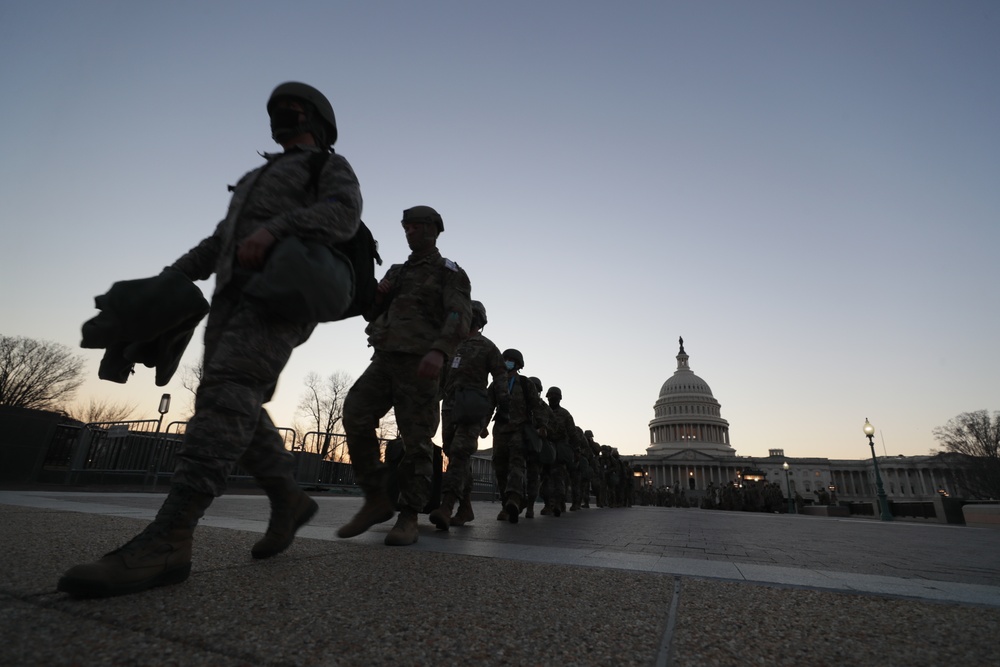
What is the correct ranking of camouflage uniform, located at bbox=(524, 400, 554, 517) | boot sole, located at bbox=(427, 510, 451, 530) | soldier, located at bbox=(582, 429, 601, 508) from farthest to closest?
1. soldier, located at bbox=(582, 429, 601, 508)
2. camouflage uniform, located at bbox=(524, 400, 554, 517)
3. boot sole, located at bbox=(427, 510, 451, 530)

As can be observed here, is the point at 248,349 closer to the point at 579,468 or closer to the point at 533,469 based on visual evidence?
the point at 533,469

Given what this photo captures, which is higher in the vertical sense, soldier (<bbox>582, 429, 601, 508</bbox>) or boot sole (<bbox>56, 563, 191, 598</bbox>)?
soldier (<bbox>582, 429, 601, 508</bbox>)

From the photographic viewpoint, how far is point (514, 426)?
7.49 m

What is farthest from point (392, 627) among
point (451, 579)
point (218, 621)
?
point (451, 579)

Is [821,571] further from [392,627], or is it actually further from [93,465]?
[93,465]

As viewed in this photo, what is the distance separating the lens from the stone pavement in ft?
3.85

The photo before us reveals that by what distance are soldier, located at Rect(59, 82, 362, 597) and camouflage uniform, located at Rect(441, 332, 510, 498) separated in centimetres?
303

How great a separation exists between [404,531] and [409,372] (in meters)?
1.16

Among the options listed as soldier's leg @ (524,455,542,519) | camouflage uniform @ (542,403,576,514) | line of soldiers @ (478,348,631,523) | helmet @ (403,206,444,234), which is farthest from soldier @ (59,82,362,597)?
camouflage uniform @ (542,403,576,514)

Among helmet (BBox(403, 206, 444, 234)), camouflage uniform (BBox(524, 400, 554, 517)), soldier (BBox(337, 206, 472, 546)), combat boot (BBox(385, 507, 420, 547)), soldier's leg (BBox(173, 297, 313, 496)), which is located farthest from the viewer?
camouflage uniform (BBox(524, 400, 554, 517))

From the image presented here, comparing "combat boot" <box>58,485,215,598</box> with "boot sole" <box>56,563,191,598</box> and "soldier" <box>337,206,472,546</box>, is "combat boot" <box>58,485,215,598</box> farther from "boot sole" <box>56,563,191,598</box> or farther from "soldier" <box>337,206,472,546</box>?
"soldier" <box>337,206,472,546</box>

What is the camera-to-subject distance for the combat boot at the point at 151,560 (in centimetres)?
151

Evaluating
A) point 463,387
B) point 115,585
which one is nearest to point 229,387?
point 115,585

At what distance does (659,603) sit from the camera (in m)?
1.79
